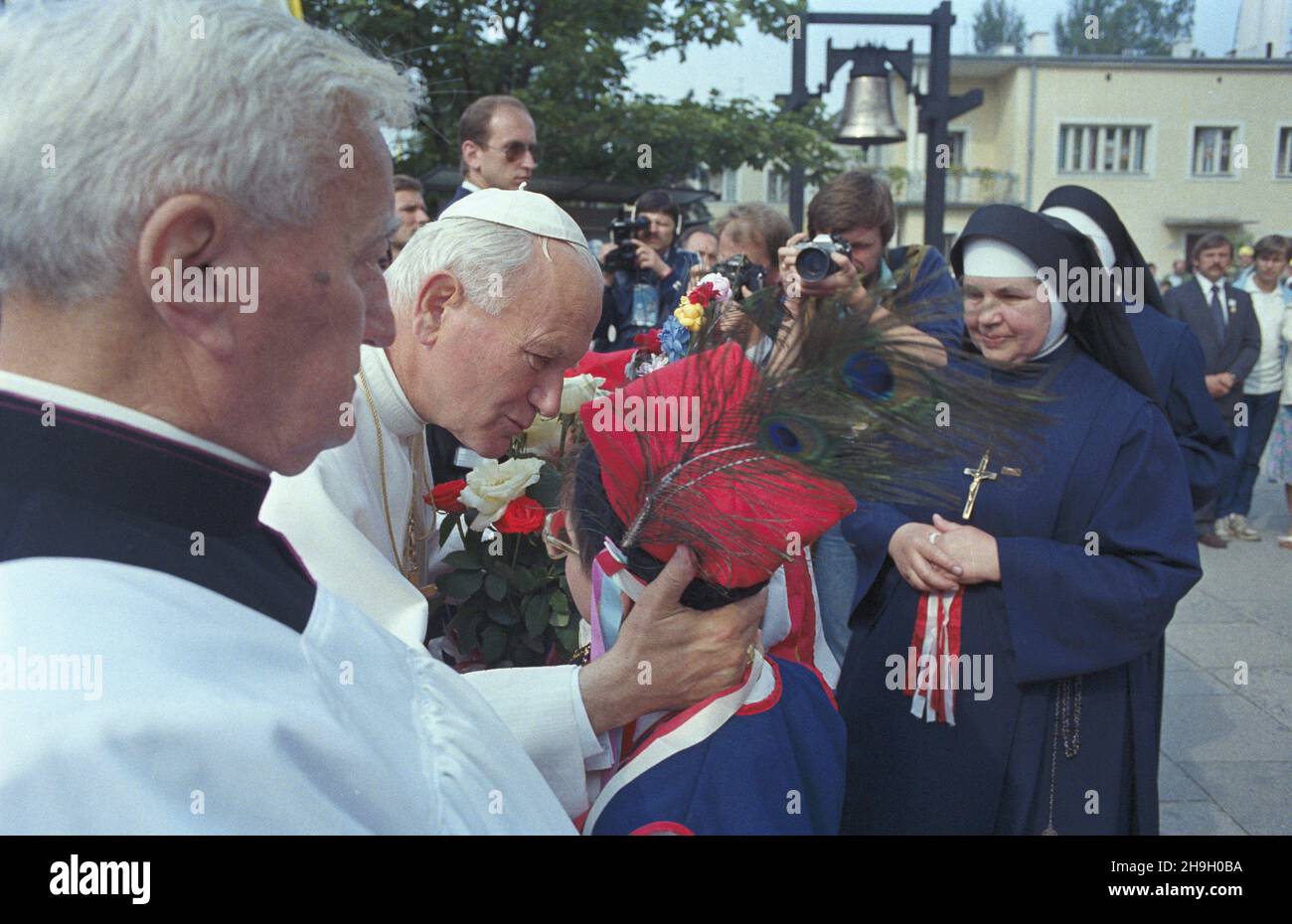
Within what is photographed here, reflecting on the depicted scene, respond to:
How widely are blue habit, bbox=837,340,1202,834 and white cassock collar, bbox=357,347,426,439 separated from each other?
1.35 m

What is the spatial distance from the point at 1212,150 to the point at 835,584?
42012 mm

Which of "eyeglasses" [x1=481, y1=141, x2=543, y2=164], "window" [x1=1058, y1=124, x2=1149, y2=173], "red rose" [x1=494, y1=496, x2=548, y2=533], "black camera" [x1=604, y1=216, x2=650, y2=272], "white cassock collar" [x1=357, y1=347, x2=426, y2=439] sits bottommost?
"red rose" [x1=494, y1=496, x2=548, y2=533]

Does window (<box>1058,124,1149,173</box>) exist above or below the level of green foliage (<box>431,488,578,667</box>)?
above

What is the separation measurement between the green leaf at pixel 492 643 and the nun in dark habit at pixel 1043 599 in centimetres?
111

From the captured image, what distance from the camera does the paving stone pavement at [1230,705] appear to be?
404 centimetres

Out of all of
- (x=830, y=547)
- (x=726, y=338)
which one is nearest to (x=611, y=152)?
A: (x=830, y=547)

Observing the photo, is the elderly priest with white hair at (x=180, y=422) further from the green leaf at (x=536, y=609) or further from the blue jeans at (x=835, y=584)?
the blue jeans at (x=835, y=584)

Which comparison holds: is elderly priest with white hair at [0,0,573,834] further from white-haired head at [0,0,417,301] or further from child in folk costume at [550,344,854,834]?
child in folk costume at [550,344,854,834]

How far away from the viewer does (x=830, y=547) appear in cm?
455

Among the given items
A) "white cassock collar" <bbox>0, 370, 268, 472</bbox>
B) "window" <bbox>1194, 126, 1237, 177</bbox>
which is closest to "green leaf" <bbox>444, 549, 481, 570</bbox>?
"white cassock collar" <bbox>0, 370, 268, 472</bbox>

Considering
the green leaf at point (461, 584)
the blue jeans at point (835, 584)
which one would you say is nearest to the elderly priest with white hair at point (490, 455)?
the green leaf at point (461, 584)

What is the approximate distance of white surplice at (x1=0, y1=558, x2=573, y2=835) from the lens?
2.51 feet
